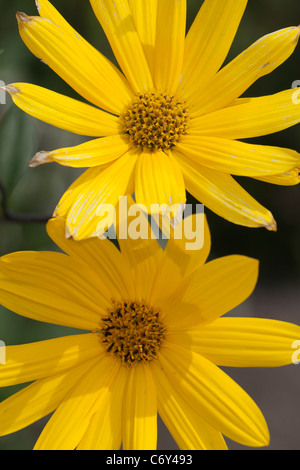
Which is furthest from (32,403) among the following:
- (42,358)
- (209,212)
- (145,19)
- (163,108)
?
(209,212)

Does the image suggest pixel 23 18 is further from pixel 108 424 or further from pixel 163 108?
pixel 108 424

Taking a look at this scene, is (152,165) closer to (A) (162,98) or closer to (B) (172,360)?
(A) (162,98)

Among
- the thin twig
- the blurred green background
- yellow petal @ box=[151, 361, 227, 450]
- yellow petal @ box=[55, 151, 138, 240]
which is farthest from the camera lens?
the blurred green background

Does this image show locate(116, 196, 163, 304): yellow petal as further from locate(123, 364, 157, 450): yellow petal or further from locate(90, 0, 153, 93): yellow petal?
locate(90, 0, 153, 93): yellow petal

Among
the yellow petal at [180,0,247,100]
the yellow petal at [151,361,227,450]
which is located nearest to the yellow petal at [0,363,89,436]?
the yellow petal at [151,361,227,450]

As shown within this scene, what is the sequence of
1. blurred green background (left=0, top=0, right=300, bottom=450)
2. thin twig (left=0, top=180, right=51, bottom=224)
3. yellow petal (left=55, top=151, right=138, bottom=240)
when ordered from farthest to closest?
blurred green background (left=0, top=0, right=300, bottom=450) < thin twig (left=0, top=180, right=51, bottom=224) < yellow petal (left=55, top=151, right=138, bottom=240)

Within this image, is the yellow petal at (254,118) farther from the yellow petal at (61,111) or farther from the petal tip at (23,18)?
the petal tip at (23,18)

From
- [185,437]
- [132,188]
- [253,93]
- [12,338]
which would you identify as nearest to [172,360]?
[185,437]
